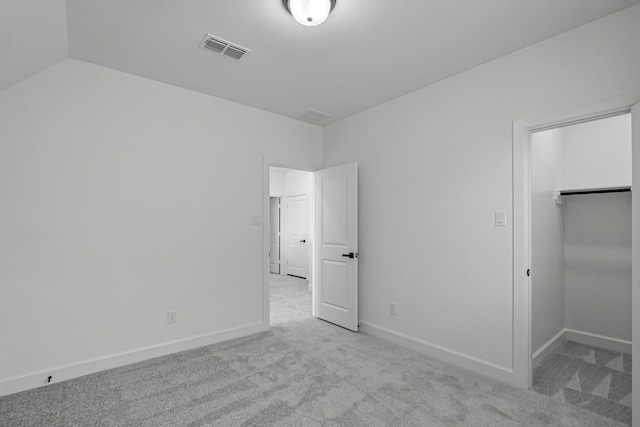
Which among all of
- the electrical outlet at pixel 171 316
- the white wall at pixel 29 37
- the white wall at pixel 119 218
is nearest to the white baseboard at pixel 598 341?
the white wall at pixel 119 218

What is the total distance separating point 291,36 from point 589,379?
12.4 ft

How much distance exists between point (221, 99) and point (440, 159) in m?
2.53

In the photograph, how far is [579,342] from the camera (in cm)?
351

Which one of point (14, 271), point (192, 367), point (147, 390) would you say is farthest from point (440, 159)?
point (14, 271)

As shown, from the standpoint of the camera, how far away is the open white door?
392 cm

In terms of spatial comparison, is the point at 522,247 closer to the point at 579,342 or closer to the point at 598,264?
the point at 598,264

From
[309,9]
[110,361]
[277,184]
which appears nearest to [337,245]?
[110,361]

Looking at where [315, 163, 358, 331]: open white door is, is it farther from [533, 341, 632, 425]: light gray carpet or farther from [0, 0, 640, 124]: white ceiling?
[533, 341, 632, 425]: light gray carpet

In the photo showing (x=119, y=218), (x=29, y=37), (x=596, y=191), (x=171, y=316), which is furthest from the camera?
(x=596, y=191)

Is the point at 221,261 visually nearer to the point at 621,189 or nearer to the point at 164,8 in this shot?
the point at 164,8

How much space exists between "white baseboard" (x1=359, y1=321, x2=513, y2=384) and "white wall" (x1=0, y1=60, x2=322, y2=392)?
1.51 metres

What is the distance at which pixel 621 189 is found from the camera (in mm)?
3186

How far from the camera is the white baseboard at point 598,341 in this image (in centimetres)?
321

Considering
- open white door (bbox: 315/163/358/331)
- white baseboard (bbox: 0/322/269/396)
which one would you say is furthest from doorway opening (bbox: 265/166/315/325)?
white baseboard (bbox: 0/322/269/396)
